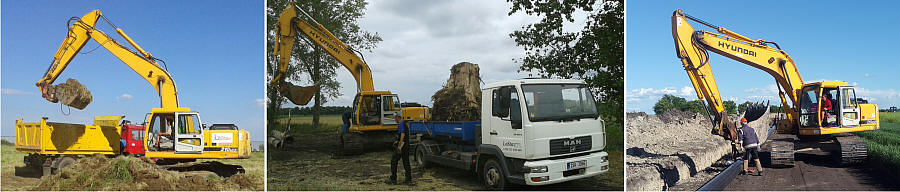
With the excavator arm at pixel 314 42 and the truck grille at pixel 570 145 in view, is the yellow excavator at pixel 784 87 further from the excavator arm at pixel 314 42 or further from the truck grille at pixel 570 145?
the excavator arm at pixel 314 42

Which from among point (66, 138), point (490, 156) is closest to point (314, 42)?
point (66, 138)

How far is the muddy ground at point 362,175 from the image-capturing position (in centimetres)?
783

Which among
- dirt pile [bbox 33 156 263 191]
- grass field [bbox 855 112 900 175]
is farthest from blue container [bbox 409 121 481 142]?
grass field [bbox 855 112 900 175]

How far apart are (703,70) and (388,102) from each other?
7.40 metres

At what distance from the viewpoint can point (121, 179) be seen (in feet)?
25.1

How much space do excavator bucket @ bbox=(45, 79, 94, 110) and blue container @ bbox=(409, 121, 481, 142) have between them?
7.13m

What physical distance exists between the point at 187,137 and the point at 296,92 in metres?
4.30

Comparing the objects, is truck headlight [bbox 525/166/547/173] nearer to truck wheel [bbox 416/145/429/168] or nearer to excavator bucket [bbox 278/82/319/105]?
truck wheel [bbox 416/145/429/168]

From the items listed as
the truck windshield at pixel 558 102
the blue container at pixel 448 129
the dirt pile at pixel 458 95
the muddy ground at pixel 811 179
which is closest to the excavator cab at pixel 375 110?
the dirt pile at pixel 458 95

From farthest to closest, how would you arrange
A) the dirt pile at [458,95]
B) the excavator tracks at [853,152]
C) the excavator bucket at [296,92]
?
the excavator bucket at [296,92] < the dirt pile at [458,95] < the excavator tracks at [853,152]

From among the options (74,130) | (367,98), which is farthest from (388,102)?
(74,130)

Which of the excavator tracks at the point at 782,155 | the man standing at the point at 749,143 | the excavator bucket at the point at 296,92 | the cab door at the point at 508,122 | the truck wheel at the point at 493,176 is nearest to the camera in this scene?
the cab door at the point at 508,122

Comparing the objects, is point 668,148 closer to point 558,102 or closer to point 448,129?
point 558,102

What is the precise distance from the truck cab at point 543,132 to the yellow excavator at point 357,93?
5.88 meters
